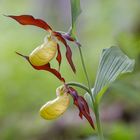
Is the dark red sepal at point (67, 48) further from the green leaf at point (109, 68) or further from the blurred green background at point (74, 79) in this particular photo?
the blurred green background at point (74, 79)

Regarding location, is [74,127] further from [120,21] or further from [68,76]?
[120,21]

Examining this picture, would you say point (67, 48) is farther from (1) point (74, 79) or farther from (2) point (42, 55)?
(1) point (74, 79)

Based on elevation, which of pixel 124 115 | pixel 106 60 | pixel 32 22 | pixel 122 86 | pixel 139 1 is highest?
pixel 32 22

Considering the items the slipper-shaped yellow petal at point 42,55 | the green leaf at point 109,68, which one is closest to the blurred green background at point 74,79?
the green leaf at point 109,68

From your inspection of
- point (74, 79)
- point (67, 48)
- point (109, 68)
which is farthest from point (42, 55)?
point (74, 79)

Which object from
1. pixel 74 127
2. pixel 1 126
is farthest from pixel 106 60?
pixel 1 126

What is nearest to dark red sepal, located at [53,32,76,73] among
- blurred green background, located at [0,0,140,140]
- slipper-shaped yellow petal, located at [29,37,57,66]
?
slipper-shaped yellow petal, located at [29,37,57,66]

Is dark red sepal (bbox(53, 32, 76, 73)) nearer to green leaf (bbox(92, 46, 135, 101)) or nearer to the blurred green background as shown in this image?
green leaf (bbox(92, 46, 135, 101))
